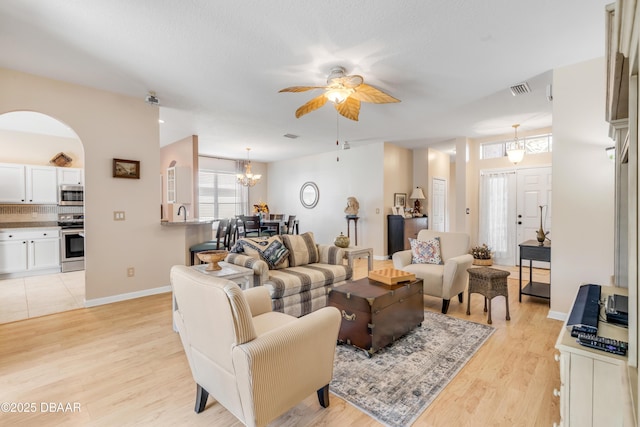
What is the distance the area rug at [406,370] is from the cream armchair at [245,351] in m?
0.33

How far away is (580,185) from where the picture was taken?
3051 millimetres

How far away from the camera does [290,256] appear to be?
3.64m

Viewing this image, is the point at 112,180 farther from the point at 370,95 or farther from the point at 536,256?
the point at 536,256

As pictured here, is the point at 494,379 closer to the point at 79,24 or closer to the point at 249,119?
the point at 79,24

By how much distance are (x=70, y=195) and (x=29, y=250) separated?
115 centimetres

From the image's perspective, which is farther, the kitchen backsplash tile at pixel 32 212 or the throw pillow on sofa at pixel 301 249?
the kitchen backsplash tile at pixel 32 212

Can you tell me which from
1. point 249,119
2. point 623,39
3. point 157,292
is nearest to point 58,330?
point 157,292

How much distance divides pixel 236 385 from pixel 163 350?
5.02ft

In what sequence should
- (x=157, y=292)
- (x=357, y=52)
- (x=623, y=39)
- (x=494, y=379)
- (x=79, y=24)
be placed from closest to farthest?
(x=623, y=39)
(x=494, y=379)
(x=79, y=24)
(x=357, y=52)
(x=157, y=292)

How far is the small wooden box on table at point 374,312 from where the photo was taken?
2377 millimetres

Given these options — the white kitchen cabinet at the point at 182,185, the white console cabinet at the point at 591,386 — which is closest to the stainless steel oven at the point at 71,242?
the white kitchen cabinet at the point at 182,185

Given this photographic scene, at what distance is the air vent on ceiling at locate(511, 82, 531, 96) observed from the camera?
11.4ft

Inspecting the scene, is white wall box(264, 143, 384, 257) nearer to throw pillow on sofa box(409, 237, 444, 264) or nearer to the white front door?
the white front door

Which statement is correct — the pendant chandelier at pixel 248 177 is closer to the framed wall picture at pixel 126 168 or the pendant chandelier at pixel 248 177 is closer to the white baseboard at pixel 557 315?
the framed wall picture at pixel 126 168
